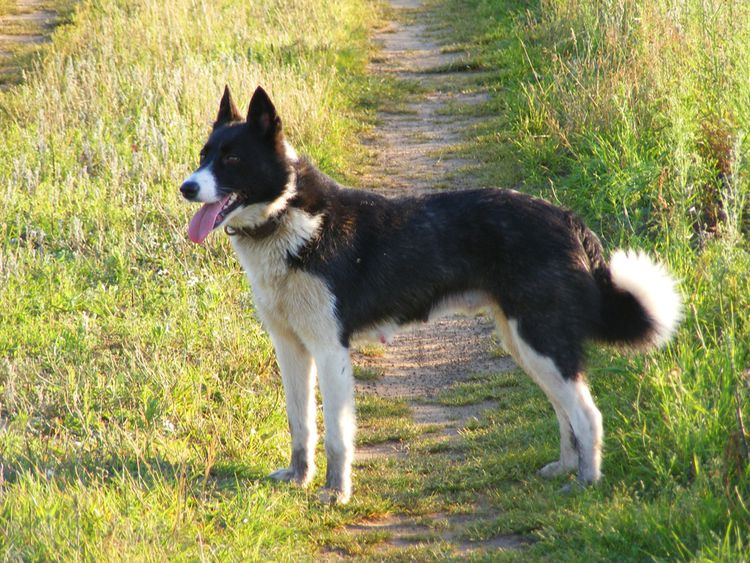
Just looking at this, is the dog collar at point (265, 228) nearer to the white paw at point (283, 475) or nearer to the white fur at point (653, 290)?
the white paw at point (283, 475)

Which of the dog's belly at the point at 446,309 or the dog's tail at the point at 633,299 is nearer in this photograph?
the dog's tail at the point at 633,299

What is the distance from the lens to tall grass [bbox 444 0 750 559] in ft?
11.7

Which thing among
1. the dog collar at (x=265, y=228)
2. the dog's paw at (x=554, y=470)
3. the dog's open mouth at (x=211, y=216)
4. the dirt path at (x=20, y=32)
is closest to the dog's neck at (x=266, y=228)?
the dog collar at (x=265, y=228)

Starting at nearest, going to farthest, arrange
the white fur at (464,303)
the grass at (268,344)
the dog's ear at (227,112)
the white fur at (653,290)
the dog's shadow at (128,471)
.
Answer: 1. the grass at (268,344)
2. the dog's shadow at (128,471)
3. the white fur at (653,290)
4. the white fur at (464,303)
5. the dog's ear at (227,112)

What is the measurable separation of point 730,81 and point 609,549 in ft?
13.1

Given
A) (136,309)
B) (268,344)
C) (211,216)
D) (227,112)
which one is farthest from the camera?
(136,309)

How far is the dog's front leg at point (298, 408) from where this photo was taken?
4.49 m

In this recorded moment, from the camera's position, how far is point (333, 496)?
4.34 meters

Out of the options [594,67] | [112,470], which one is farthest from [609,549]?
[594,67]

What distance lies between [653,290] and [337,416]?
60.7 inches

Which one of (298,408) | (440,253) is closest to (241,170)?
(440,253)

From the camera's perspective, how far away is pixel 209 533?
3.82 m

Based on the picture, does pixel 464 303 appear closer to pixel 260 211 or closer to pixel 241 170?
pixel 260 211

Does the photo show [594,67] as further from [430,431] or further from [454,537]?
[454,537]
